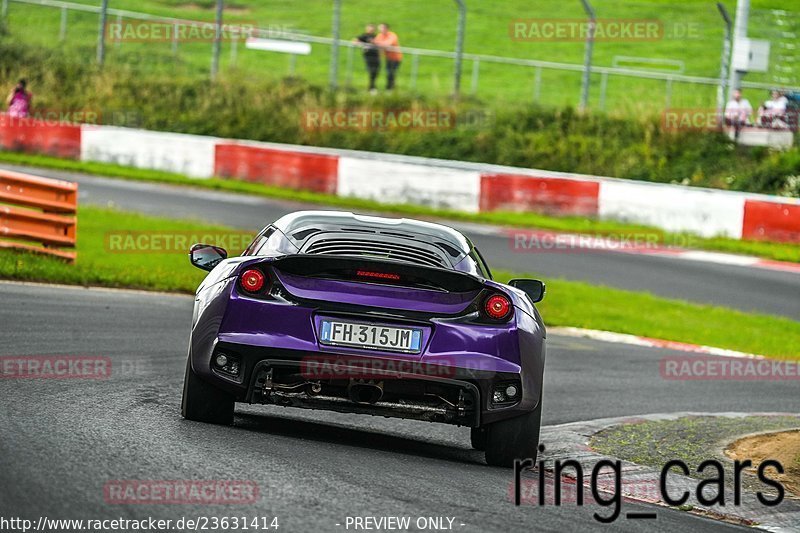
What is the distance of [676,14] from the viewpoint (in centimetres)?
4478

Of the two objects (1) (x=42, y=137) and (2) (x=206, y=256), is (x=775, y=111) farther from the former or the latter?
(2) (x=206, y=256)

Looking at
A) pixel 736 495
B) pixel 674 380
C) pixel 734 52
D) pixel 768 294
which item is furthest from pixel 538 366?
pixel 734 52

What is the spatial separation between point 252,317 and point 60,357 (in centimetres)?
303

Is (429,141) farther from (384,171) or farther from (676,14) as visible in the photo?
(676,14)

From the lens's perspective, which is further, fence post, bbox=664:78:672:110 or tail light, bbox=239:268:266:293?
fence post, bbox=664:78:672:110

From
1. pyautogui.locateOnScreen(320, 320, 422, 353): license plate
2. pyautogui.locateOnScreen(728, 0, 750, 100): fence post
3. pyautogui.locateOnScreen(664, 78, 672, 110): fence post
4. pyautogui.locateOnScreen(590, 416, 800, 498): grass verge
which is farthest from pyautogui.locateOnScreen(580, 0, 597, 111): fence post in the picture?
pyautogui.locateOnScreen(320, 320, 422, 353): license plate

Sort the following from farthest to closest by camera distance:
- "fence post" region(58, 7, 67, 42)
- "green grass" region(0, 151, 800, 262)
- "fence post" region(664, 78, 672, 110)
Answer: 1. "fence post" region(58, 7, 67, 42)
2. "fence post" region(664, 78, 672, 110)
3. "green grass" region(0, 151, 800, 262)

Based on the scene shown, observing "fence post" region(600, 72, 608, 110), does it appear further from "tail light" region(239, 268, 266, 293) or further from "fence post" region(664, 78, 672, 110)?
"tail light" region(239, 268, 266, 293)

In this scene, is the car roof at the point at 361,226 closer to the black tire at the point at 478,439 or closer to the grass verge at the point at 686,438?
the black tire at the point at 478,439

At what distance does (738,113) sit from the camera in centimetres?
2645

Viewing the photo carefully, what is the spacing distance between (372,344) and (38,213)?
29.9 feet

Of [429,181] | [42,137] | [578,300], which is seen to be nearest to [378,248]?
[578,300]

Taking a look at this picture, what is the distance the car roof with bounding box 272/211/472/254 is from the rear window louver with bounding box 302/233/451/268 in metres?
0.12

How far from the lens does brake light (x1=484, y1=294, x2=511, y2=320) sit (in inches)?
278
